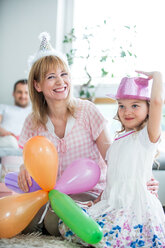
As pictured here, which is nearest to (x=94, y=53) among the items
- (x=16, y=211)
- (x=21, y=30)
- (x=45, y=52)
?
(x=21, y=30)

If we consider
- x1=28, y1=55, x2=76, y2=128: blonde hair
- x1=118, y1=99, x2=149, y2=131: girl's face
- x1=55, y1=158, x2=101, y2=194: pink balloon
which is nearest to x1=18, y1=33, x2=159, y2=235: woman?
x1=28, y1=55, x2=76, y2=128: blonde hair

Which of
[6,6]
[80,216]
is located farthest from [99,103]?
[80,216]

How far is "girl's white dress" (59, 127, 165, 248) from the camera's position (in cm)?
110

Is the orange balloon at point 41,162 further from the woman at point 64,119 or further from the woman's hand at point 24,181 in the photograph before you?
the woman at point 64,119

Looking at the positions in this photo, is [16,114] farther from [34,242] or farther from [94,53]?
[34,242]

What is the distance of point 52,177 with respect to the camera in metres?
1.20

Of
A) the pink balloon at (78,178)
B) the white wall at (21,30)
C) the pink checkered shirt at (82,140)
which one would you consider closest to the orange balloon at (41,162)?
the pink balloon at (78,178)

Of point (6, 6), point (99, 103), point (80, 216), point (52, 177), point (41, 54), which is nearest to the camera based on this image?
point (80, 216)

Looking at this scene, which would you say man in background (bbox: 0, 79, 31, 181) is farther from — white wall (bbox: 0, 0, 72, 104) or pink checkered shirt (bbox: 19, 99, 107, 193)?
pink checkered shirt (bbox: 19, 99, 107, 193)

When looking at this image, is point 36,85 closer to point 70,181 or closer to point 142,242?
point 70,181

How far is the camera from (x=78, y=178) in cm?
125

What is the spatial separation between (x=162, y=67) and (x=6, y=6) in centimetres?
183

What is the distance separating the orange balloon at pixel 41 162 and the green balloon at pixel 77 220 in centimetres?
6

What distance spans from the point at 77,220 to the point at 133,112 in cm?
45
